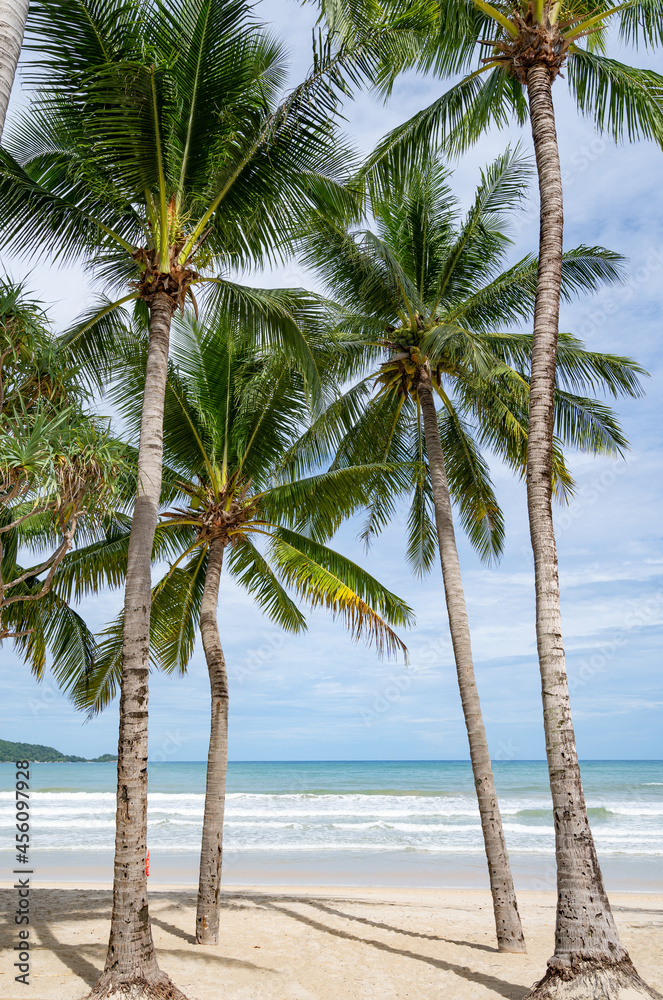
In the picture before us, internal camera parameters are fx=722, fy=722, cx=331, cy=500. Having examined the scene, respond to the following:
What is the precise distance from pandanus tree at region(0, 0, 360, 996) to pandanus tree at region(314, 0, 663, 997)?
3.93 feet

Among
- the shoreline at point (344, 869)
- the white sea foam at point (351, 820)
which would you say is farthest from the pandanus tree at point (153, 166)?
the white sea foam at point (351, 820)

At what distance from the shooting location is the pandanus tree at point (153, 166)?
6.29 metres

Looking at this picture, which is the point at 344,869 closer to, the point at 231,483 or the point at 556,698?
the point at 231,483

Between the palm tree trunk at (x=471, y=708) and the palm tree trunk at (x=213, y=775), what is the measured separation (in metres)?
2.86

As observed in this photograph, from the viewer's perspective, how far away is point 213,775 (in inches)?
328

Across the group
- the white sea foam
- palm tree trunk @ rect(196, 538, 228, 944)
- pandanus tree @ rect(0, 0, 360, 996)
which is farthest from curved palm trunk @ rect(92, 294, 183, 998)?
the white sea foam

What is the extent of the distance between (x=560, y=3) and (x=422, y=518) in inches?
299

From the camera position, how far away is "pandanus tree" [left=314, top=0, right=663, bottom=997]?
5.43 metres

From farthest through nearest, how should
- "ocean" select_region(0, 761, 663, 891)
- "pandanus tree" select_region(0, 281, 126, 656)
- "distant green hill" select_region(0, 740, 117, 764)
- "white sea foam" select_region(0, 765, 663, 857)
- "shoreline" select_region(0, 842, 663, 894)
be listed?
"distant green hill" select_region(0, 740, 117, 764), "white sea foam" select_region(0, 765, 663, 857), "ocean" select_region(0, 761, 663, 891), "shoreline" select_region(0, 842, 663, 894), "pandanus tree" select_region(0, 281, 126, 656)

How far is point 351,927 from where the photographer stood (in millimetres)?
9227

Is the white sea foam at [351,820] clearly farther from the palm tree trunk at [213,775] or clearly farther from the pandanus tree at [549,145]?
the pandanus tree at [549,145]

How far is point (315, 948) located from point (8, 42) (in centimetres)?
875

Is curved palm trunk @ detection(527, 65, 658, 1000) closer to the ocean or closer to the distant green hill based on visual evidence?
the ocean

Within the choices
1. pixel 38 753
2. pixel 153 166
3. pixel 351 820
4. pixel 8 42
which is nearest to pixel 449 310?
pixel 153 166
